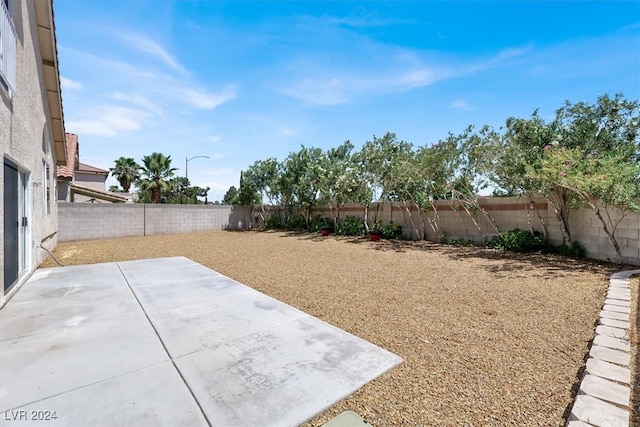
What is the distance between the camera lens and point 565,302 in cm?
468

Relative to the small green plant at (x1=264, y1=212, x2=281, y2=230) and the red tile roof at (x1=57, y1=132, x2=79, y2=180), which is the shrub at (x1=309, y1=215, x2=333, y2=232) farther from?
the red tile roof at (x1=57, y1=132, x2=79, y2=180)

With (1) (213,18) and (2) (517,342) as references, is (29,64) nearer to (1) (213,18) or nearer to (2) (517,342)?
(1) (213,18)

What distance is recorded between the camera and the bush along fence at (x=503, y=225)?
7609mm

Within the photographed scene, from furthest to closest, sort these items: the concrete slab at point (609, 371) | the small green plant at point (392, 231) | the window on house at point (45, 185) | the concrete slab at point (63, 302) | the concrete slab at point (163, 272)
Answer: the small green plant at point (392, 231) → the window on house at point (45, 185) → the concrete slab at point (163, 272) → the concrete slab at point (63, 302) → the concrete slab at point (609, 371)

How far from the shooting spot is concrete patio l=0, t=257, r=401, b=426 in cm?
208

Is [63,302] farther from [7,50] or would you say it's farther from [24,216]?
[7,50]

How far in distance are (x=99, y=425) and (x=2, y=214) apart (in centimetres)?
404

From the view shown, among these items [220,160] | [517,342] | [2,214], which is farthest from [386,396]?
[220,160]

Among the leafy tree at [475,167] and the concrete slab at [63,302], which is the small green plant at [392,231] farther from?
the concrete slab at [63,302]

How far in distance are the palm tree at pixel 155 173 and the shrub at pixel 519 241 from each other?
23096 mm

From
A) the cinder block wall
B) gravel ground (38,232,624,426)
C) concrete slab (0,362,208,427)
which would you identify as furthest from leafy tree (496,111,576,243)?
the cinder block wall

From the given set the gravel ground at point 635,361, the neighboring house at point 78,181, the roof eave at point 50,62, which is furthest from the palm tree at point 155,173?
the gravel ground at point 635,361

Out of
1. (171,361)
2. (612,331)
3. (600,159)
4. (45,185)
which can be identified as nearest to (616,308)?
(612,331)

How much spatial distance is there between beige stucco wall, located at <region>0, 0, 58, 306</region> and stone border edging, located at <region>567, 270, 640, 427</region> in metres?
6.68
